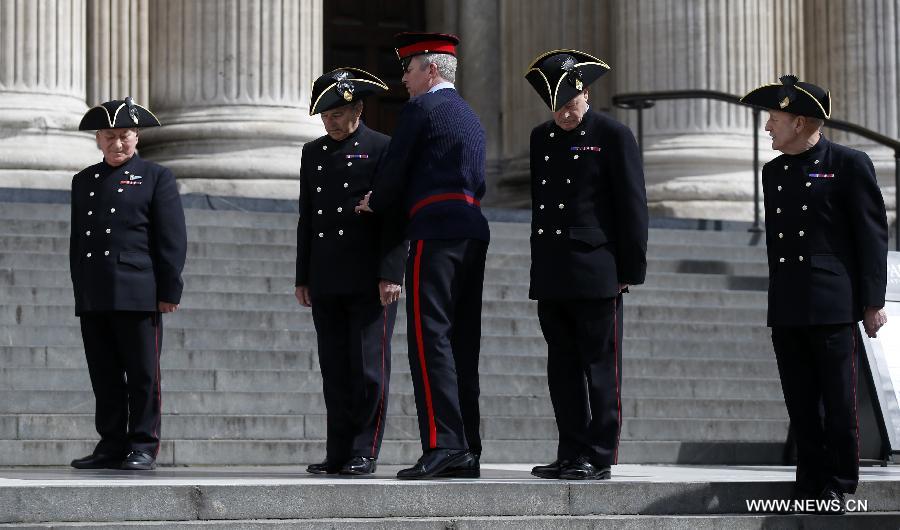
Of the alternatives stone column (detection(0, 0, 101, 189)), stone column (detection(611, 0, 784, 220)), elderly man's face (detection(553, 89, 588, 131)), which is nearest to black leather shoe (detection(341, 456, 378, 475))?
elderly man's face (detection(553, 89, 588, 131))

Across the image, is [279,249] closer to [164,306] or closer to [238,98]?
[238,98]

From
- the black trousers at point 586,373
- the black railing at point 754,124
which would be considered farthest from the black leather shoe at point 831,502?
the black railing at point 754,124

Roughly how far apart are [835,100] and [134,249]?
399 inches

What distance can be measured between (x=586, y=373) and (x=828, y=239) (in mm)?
1109

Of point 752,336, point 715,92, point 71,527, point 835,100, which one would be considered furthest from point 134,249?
point 835,100

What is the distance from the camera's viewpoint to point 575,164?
27.7 ft

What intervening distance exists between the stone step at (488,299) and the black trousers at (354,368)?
3.33m

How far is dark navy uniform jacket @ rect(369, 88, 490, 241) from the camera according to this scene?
8.27 meters

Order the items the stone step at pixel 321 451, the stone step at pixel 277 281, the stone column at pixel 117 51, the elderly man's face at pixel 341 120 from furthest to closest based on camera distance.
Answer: the stone column at pixel 117 51 → the stone step at pixel 277 281 → the stone step at pixel 321 451 → the elderly man's face at pixel 341 120

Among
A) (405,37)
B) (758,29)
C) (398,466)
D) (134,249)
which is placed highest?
(758,29)

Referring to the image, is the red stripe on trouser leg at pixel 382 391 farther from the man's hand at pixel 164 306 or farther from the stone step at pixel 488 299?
the stone step at pixel 488 299

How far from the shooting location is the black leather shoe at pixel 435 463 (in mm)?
7973

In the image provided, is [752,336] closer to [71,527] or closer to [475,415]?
[475,415]

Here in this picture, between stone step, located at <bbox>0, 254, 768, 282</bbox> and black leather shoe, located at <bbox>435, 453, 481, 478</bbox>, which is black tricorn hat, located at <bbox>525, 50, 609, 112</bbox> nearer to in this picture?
black leather shoe, located at <bbox>435, 453, 481, 478</bbox>
